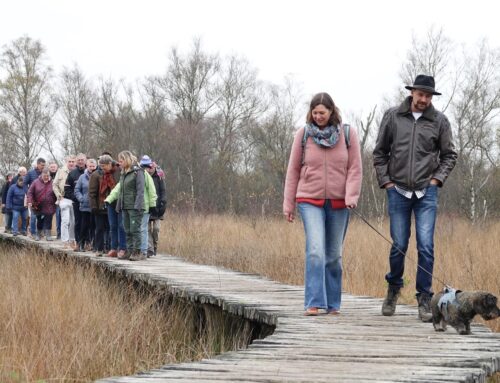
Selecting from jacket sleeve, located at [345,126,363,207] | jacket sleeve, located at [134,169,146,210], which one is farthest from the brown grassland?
jacket sleeve, located at [345,126,363,207]

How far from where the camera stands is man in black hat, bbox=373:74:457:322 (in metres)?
5.77

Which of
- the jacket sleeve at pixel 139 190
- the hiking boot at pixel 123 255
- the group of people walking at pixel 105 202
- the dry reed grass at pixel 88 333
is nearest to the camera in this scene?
the dry reed grass at pixel 88 333

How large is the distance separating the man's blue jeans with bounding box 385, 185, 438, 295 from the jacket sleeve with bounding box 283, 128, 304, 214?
2.29 feet

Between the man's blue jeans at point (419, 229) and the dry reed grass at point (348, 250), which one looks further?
the dry reed grass at point (348, 250)

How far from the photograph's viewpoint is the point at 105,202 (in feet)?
37.2

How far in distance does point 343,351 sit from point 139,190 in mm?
6442

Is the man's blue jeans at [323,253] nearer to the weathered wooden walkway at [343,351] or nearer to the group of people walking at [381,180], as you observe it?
the group of people walking at [381,180]

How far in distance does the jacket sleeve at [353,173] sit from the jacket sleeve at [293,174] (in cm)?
37

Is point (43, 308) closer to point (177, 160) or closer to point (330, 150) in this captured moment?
point (330, 150)

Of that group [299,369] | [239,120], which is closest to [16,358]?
[299,369]

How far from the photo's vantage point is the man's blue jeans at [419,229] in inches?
228

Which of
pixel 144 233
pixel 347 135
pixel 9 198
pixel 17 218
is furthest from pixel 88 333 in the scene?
pixel 17 218

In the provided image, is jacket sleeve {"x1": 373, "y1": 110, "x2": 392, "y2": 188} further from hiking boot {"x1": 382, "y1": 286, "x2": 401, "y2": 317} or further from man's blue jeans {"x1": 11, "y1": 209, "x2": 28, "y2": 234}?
man's blue jeans {"x1": 11, "y1": 209, "x2": 28, "y2": 234}

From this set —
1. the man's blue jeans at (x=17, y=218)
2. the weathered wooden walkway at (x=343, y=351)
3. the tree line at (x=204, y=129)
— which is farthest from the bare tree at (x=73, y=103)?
the weathered wooden walkway at (x=343, y=351)
